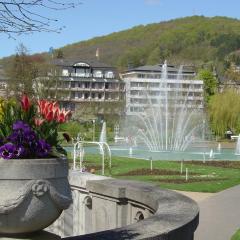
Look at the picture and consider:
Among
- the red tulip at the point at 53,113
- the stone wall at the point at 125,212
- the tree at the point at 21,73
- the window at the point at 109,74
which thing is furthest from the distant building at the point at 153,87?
the red tulip at the point at 53,113

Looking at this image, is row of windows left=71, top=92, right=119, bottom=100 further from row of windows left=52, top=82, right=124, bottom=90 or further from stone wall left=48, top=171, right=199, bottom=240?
stone wall left=48, top=171, right=199, bottom=240

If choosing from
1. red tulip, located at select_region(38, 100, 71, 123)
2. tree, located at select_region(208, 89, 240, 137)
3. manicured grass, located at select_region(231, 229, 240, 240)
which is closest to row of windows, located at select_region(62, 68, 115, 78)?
tree, located at select_region(208, 89, 240, 137)

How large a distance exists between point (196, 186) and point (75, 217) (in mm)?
11082

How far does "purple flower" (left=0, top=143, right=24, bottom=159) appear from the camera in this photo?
4508 mm

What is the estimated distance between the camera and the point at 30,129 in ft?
15.3

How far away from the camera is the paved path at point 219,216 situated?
36.0ft

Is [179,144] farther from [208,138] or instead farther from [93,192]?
[93,192]

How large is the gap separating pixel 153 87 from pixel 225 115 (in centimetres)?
5778

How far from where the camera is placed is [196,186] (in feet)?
65.3

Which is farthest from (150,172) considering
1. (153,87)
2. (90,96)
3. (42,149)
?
(153,87)

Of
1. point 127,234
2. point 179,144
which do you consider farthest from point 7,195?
point 179,144

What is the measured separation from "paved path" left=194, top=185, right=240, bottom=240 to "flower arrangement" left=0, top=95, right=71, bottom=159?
6223 mm

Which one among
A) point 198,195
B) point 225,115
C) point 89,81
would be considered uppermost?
point 89,81

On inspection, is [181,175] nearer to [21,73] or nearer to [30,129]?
[30,129]
